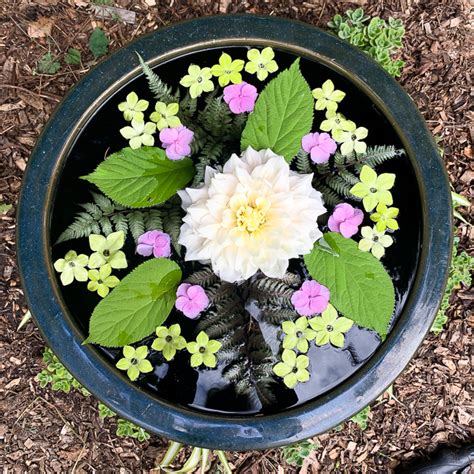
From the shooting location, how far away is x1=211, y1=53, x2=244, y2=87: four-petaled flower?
1354mm

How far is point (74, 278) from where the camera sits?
53.3 inches

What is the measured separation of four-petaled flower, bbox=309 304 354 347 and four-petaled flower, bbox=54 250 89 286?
0.49 metres

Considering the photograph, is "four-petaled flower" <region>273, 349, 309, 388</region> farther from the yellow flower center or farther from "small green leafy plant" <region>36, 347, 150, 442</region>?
"small green leafy plant" <region>36, 347, 150, 442</region>

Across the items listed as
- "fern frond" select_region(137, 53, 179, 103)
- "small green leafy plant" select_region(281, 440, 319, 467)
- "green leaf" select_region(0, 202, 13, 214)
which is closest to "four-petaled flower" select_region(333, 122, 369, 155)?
"fern frond" select_region(137, 53, 179, 103)

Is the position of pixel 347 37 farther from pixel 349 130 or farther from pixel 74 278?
pixel 74 278

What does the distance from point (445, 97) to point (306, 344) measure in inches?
37.3

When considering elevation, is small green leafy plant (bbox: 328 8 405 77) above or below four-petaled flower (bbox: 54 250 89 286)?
above

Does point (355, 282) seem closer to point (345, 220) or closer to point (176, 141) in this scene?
point (345, 220)

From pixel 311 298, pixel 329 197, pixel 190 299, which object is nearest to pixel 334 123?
pixel 329 197

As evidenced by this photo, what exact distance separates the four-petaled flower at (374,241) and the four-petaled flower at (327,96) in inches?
10.8

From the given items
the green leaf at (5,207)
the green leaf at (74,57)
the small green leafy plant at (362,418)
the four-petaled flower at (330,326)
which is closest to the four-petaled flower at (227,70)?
the four-petaled flower at (330,326)

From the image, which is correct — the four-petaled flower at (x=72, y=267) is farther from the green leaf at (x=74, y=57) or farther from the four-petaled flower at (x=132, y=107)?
the green leaf at (x=74, y=57)

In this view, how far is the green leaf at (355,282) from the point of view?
1.18m

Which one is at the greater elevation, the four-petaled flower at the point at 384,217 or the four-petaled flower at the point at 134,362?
the four-petaled flower at the point at 384,217
